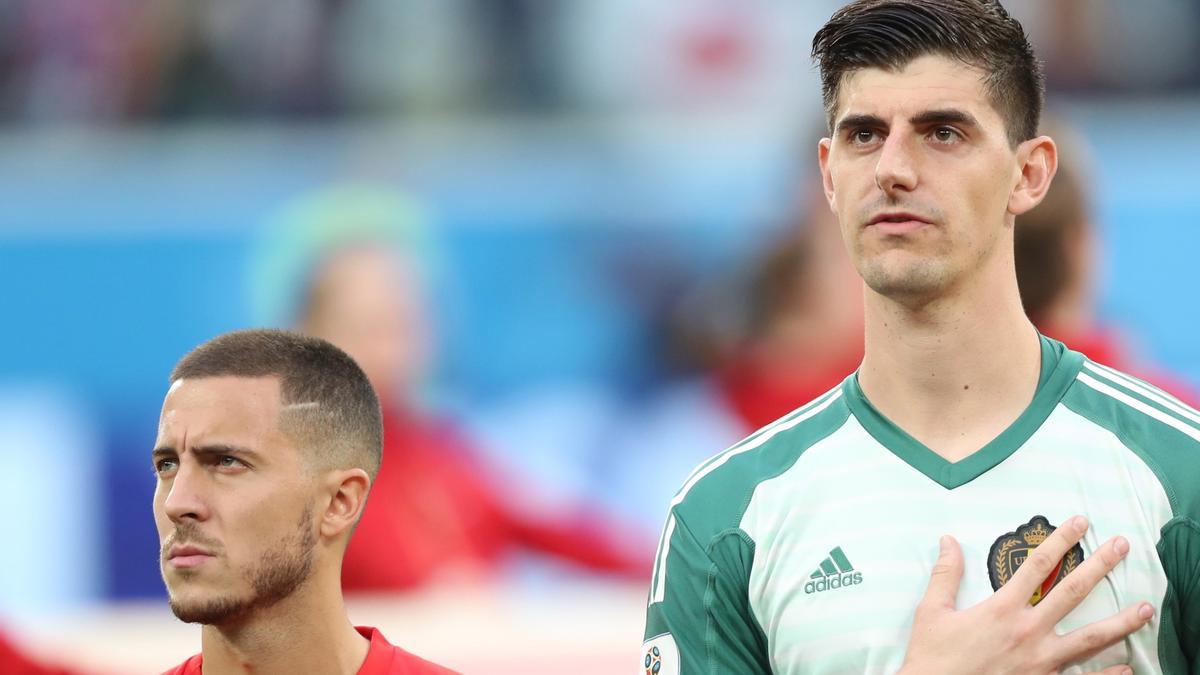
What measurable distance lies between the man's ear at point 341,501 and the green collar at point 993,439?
41.4 inches

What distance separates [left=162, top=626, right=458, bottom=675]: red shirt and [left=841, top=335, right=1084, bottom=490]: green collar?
109 centimetres

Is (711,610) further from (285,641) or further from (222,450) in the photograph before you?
(222,450)

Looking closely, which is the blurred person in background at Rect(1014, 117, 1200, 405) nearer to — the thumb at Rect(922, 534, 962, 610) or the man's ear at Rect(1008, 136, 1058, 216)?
the man's ear at Rect(1008, 136, 1058, 216)

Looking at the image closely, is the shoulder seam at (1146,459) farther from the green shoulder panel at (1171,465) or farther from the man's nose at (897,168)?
the man's nose at (897,168)

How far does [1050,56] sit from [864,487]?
7471 mm

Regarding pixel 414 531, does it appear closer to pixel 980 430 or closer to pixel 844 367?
pixel 844 367

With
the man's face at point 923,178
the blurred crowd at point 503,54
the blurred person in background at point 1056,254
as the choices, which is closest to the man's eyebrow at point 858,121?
the man's face at point 923,178

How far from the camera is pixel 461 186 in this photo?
9945 mm

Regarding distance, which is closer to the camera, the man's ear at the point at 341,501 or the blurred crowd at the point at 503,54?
the man's ear at the point at 341,501

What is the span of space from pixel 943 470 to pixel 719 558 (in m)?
0.43

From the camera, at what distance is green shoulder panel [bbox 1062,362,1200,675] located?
10.4 ft

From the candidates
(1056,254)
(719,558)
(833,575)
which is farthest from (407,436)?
(833,575)

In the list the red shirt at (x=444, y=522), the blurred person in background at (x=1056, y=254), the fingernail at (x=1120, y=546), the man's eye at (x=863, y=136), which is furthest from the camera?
the red shirt at (x=444, y=522)

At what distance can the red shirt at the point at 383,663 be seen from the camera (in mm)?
3840
